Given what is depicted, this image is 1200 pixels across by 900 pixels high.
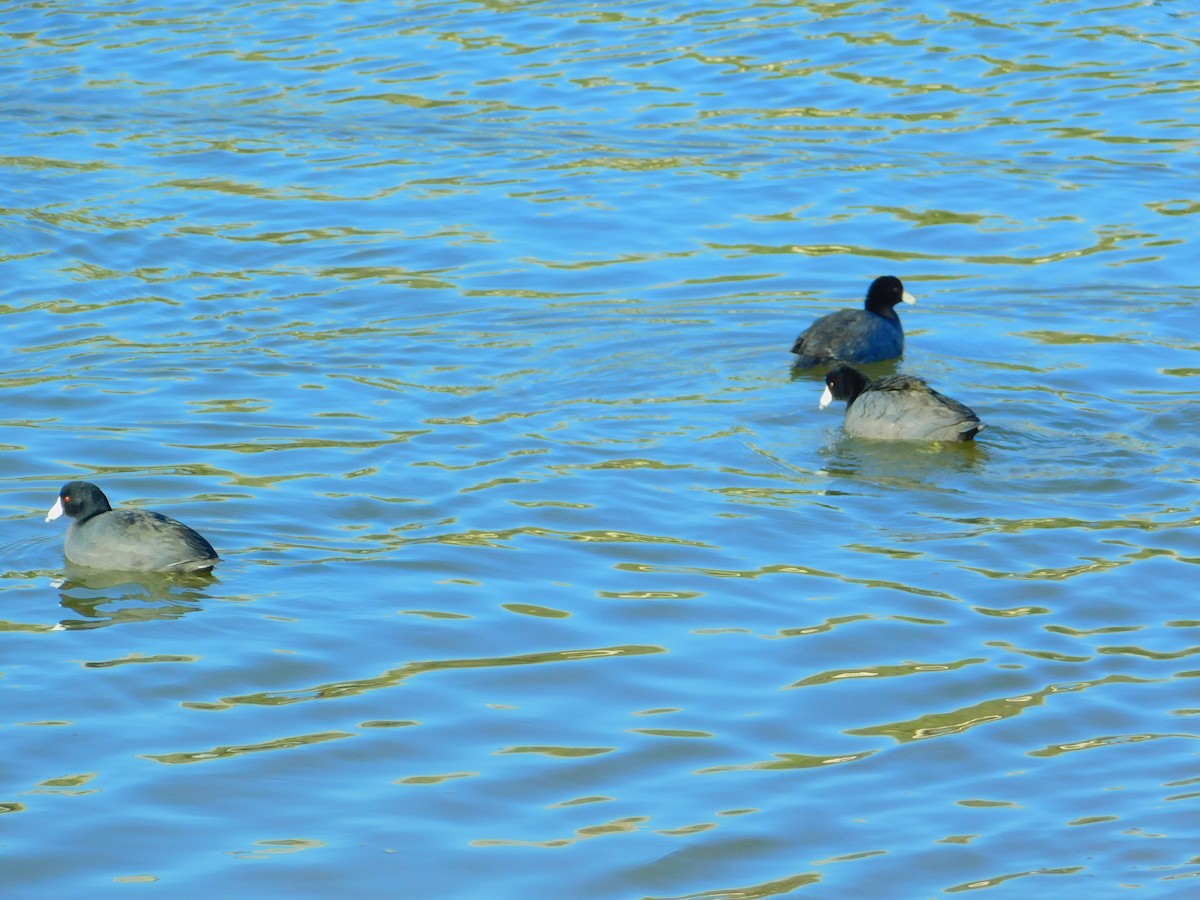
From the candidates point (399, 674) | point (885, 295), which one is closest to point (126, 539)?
point (399, 674)

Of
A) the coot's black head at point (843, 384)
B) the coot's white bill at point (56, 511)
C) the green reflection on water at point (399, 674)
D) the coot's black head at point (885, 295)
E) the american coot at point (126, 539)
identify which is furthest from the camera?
the coot's black head at point (885, 295)

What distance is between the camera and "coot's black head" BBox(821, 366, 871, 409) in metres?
11.5

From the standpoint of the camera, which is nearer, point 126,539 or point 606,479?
point 126,539

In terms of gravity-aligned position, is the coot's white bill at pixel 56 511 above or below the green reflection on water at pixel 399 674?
above

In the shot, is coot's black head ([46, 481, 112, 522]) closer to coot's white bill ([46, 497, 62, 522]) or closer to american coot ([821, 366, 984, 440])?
coot's white bill ([46, 497, 62, 522])

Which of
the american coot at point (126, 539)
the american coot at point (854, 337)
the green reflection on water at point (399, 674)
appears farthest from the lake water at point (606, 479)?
the american coot at point (854, 337)

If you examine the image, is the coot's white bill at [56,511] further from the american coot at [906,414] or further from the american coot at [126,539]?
the american coot at [906,414]

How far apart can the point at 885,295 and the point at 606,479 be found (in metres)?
3.77

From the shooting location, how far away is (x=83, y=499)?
357 inches

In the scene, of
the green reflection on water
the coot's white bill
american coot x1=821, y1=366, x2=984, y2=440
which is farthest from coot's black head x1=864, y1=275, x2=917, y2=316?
the coot's white bill

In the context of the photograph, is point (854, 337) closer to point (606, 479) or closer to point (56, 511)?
point (606, 479)

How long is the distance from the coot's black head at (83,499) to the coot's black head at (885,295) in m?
5.81

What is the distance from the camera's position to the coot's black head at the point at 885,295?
42.4 feet

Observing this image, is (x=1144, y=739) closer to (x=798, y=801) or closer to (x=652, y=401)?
(x=798, y=801)
